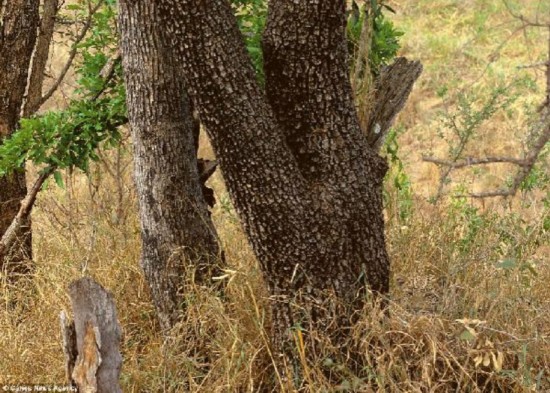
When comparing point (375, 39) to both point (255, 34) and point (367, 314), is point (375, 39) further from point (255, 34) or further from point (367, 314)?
point (367, 314)

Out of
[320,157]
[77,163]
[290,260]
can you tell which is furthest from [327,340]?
[77,163]

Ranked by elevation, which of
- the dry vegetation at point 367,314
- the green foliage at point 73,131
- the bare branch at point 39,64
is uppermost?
the bare branch at point 39,64

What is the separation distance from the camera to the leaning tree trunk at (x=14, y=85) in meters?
4.82

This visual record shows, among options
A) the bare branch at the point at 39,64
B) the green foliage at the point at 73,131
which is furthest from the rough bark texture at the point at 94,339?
the bare branch at the point at 39,64

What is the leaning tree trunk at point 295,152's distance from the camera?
3229 millimetres

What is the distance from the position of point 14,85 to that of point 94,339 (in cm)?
250

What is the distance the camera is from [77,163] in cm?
415

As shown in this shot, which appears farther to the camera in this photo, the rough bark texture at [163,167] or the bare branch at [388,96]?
the bare branch at [388,96]

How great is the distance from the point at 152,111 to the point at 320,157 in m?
0.86

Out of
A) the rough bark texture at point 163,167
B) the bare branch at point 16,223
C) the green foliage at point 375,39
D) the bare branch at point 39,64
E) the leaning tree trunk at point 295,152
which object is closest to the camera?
the leaning tree trunk at point 295,152

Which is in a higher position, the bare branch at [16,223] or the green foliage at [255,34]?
the green foliage at [255,34]

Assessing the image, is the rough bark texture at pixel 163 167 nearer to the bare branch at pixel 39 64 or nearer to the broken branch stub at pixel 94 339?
the broken branch stub at pixel 94 339

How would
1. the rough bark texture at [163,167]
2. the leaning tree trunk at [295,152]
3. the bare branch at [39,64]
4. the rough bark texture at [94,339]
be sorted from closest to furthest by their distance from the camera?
the rough bark texture at [94,339] < the leaning tree trunk at [295,152] < the rough bark texture at [163,167] < the bare branch at [39,64]

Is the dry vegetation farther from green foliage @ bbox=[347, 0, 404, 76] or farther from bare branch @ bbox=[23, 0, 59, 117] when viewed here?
bare branch @ bbox=[23, 0, 59, 117]
